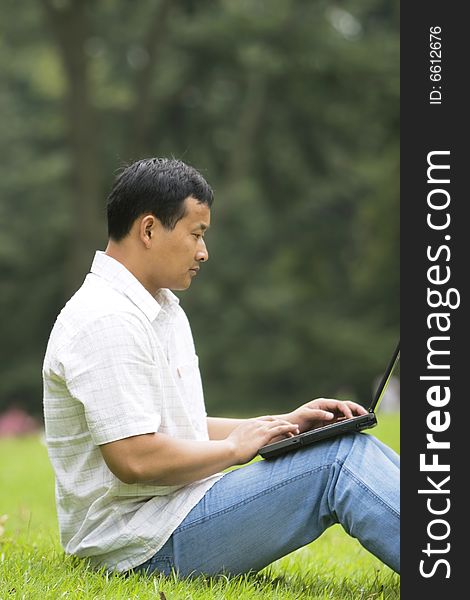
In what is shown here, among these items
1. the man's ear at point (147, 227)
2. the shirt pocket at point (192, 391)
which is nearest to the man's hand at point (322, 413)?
the shirt pocket at point (192, 391)

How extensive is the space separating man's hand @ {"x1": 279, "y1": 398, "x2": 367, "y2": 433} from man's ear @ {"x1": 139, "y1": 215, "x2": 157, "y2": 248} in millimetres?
645

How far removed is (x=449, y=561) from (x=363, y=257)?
17.5m

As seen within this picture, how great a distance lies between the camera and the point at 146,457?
2.96 m

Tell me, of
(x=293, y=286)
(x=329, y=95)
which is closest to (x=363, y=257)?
(x=293, y=286)

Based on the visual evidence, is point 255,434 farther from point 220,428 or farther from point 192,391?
point 220,428

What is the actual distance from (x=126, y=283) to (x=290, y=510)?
0.78m

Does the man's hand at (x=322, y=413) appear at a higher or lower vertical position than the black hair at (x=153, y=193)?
lower

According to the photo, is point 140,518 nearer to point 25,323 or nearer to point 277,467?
point 277,467

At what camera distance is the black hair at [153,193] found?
10.5 feet

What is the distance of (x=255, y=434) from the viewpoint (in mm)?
3152

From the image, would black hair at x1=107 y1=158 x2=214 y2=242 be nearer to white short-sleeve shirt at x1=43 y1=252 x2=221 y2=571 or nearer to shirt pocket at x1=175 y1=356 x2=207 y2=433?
white short-sleeve shirt at x1=43 y1=252 x2=221 y2=571

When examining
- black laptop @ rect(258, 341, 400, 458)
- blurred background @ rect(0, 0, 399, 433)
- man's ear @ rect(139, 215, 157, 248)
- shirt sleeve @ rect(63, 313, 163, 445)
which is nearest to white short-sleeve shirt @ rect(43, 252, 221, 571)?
shirt sleeve @ rect(63, 313, 163, 445)

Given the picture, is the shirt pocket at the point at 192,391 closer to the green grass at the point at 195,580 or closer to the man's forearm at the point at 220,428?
the man's forearm at the point at 220,428

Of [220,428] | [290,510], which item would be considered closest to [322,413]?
[290,510]
